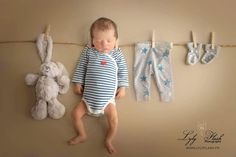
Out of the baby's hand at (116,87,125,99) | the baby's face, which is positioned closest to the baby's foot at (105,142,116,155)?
the baby's hand at (116,87,125,99)

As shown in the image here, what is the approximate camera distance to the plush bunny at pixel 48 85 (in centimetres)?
176

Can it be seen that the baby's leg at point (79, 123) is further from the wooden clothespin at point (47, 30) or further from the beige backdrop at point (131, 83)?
the wooden clothespin at point (47, 30)

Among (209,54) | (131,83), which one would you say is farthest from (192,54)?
(131,83)

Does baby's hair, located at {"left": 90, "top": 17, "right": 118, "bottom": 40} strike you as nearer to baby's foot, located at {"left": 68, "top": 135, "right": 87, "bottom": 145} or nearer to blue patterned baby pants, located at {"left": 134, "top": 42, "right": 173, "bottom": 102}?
blue patterned baby pants, located at {"left": 134, "top": 42, "right": 173, "bottom": 102}

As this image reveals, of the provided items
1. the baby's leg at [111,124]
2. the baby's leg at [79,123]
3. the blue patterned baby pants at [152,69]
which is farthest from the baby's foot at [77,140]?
the blue patterned baby pants at [152,69]

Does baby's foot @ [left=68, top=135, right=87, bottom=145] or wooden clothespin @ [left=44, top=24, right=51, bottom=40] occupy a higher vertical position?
wooden clothespin @ [left=44, top=24, right=51, bottom=40]

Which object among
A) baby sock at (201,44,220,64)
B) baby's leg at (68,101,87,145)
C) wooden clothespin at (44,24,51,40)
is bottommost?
baby's leg at (68,101,87,145)

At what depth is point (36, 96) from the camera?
1808 millimetres

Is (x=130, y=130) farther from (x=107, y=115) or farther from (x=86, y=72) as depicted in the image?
(x=86, y=72)

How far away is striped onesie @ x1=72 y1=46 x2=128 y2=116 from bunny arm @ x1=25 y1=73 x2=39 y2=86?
19cm

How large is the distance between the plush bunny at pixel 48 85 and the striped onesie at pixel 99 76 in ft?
0.24

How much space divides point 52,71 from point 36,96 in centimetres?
15

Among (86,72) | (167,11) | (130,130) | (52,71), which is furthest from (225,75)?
(52,71)

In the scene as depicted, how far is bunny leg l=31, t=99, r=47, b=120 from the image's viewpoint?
1.77 m
